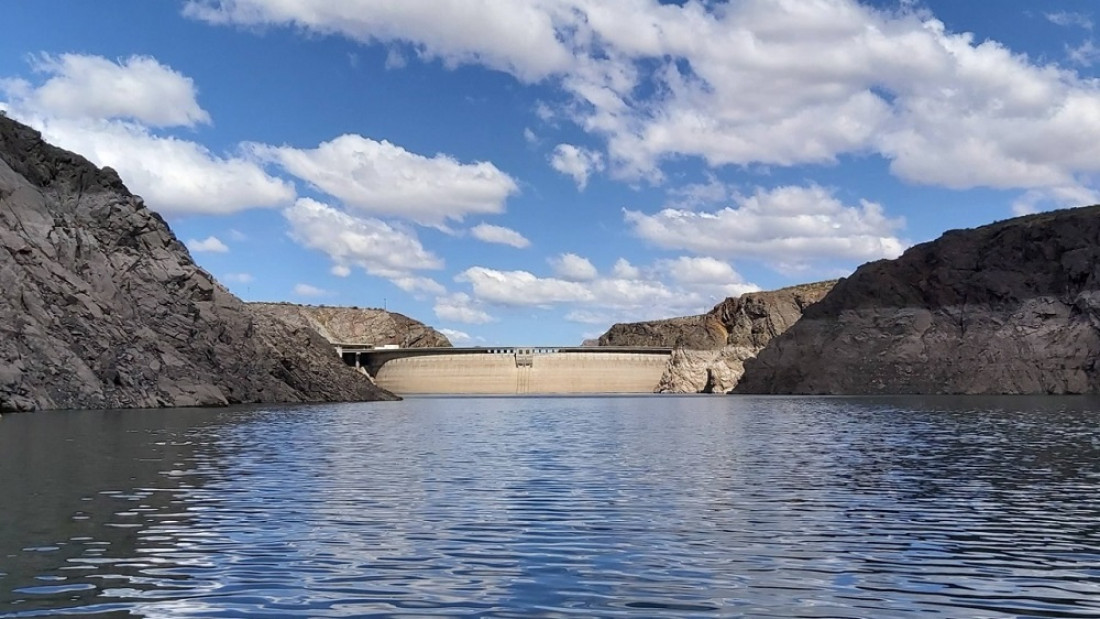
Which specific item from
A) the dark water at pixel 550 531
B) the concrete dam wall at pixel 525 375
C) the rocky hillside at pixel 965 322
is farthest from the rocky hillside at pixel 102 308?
the concrete dam wall at pixel 525 375

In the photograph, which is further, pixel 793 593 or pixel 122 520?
pixel 122 520

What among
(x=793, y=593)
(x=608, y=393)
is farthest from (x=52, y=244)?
(x=608, y=393)

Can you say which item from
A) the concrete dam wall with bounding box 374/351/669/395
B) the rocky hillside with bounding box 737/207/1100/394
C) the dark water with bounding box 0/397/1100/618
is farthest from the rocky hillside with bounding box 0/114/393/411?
the concrete dam wall with bounding box 374/351/669/395

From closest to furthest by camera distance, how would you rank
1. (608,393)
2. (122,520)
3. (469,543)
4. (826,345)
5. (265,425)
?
(469,543) < (122,520) < (265,425) < (826,345) < (608,393)

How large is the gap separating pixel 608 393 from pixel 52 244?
121 m

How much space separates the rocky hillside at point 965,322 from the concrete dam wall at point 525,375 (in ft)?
111

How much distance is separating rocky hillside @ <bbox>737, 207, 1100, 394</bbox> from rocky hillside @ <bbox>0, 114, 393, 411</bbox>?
8148 cm

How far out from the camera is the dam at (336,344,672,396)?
192 m

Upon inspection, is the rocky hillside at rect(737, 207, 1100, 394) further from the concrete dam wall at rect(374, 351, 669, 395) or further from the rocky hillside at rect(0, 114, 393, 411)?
the rocky hillside at rect(0, 114, 393, 411)

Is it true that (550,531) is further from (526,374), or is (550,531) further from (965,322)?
(526,374)

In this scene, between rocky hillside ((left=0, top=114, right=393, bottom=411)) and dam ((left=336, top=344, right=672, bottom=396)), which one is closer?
rocky hillside ((left=0, top=114, right=393, bottom=411))

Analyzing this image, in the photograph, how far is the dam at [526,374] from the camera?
192 metres

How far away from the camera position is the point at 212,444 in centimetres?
4466

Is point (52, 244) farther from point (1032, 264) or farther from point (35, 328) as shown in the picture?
point (1032, 264)
